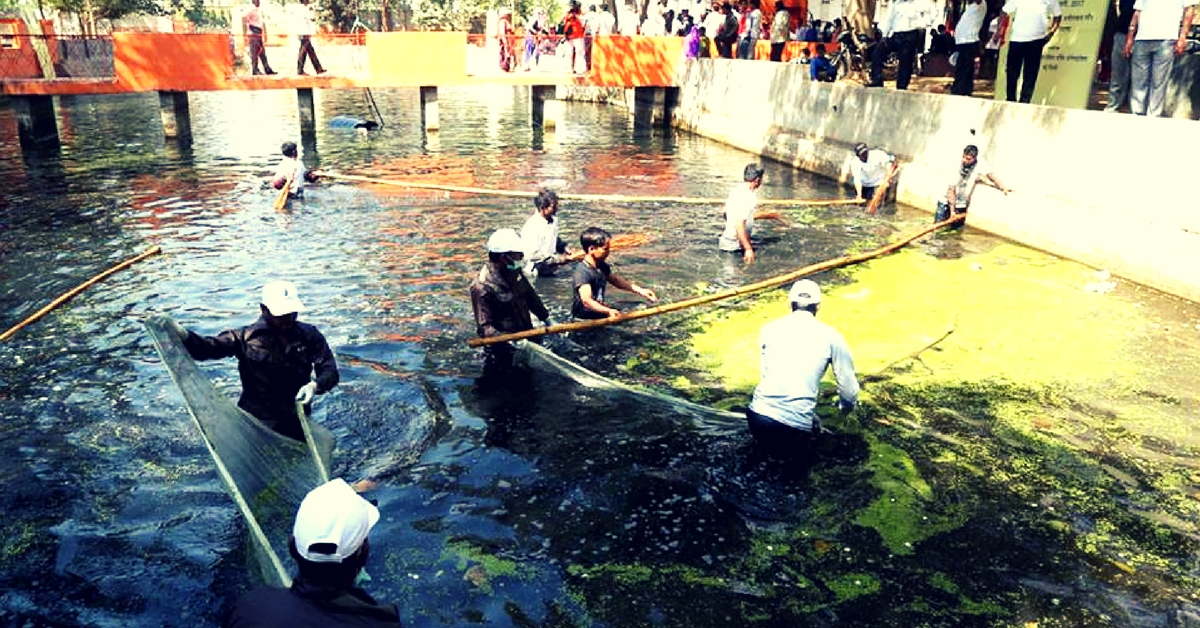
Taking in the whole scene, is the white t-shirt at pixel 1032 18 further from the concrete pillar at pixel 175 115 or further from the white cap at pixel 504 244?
the concrete pillar at pixel 175 115

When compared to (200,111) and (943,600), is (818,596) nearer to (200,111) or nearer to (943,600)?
(943,600)

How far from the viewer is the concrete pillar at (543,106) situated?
29.5 metres

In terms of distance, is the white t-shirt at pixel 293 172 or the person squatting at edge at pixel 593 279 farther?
the white t-shirt at pixel 293 172

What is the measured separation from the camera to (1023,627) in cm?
539

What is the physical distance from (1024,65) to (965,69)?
181cm

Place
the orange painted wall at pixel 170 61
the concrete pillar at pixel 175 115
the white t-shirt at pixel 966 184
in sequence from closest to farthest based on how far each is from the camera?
the white t-shirt at pixel 966 184 → the orange painted wall at pixel 170 61 → the concrete pillar at pixel 175 115

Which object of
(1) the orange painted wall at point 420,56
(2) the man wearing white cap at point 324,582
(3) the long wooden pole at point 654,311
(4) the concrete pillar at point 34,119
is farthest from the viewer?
(1) the orange painted wall at point 420,56

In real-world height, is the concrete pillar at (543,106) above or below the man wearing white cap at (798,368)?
above

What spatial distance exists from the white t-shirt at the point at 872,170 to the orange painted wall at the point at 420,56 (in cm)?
1470

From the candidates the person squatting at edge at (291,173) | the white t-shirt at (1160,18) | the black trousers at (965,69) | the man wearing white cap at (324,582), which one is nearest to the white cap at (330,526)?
the man wearing white cap at (324,582)

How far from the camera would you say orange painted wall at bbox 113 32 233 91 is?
24.5 metres

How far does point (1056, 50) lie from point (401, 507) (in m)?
14.7

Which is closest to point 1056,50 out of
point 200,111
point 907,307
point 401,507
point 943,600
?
point 907,307

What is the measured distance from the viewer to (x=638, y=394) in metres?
8.26
